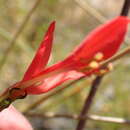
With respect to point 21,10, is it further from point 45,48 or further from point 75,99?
point 45,48

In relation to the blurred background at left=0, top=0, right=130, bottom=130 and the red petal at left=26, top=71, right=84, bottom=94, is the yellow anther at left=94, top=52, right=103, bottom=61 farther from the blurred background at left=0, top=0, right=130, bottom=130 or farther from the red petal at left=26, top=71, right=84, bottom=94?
the blurred background at left=0, top=0, right=130, bottom=130

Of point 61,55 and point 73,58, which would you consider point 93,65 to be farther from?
point 61,55

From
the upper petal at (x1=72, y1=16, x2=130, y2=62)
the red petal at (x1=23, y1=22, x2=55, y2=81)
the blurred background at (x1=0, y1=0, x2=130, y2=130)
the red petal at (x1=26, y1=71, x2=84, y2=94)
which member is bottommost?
the upper petal at (x1=72, y1=16, x2=130, y2=62)

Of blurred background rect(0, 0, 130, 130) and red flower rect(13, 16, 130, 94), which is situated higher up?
blurred background rect(0, 0, 130, 130)

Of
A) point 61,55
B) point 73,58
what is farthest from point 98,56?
point 61,55

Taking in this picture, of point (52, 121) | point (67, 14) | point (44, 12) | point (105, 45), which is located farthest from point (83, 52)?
point (52, 121)

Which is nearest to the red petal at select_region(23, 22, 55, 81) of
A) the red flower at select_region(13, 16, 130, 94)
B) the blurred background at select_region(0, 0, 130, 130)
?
the red flower at select_region(13, 16, 130, 94)

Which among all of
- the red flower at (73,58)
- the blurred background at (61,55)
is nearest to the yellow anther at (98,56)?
the red flower at (73,58)

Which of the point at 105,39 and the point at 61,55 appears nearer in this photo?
the point at 105,39
